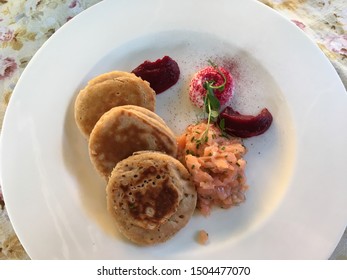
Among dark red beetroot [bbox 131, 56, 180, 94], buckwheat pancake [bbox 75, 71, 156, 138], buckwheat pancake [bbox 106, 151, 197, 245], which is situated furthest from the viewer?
dark red beetroot [bbox 131, 56, 180, 94]

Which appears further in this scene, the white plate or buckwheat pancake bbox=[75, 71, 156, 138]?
buckwheat pancake bbox=[75, 71, 156, 138]

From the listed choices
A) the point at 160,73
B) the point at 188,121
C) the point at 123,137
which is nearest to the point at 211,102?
the point at 188,121

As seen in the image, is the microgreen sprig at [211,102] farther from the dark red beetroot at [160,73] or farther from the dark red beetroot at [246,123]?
the dark red beetroot at [160,73]

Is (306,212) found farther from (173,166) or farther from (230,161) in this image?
(173,166)

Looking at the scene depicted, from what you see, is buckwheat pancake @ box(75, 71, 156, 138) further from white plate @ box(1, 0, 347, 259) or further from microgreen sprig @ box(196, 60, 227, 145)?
microgreen sprig @ box(196, 60, 227, 145)

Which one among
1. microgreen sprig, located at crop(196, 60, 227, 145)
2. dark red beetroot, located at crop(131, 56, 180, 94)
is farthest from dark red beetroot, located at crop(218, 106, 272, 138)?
dark red beetroot, located at crop(131, 56, 180, 94)

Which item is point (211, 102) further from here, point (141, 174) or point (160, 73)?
point (141, 174)
